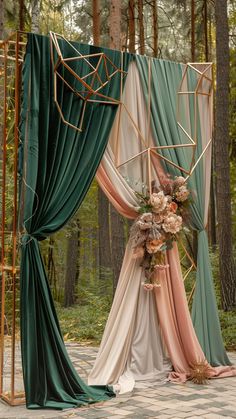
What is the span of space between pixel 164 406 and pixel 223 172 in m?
4.16

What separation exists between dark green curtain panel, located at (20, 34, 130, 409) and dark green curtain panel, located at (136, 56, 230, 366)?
84cm

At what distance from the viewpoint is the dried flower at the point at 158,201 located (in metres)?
4.96

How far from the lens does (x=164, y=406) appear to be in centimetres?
416

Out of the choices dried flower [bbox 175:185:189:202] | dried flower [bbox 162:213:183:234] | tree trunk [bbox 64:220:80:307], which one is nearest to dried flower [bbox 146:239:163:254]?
dried flower [bbox 162:213:183:234]

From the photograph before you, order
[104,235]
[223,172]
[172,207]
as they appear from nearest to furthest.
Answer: [172,207] < [223,172] < [104,235]

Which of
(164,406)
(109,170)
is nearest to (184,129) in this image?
(109,170)

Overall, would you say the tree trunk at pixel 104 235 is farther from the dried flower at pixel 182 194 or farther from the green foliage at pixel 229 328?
the dried flower at pixel 182 194

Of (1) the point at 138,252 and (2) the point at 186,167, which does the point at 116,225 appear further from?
(1) the point at 138,252

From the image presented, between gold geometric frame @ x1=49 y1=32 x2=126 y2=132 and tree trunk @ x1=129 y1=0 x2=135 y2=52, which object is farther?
tree trunk @ x1=129 y1=0 x2=135 y2=52

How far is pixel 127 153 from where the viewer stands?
5156 millimetres

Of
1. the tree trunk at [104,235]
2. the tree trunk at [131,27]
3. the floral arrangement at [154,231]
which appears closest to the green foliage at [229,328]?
→ the floral arrangement at [154,231]

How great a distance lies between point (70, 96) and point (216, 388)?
2.64 metres

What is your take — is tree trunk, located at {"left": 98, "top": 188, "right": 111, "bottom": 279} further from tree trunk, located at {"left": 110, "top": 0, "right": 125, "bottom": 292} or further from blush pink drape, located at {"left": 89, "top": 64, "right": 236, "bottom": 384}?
blush pink drape, located at {"left": 89, "top": 64, "right": 236, "bottom": 384}

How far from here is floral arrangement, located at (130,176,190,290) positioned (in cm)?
496
